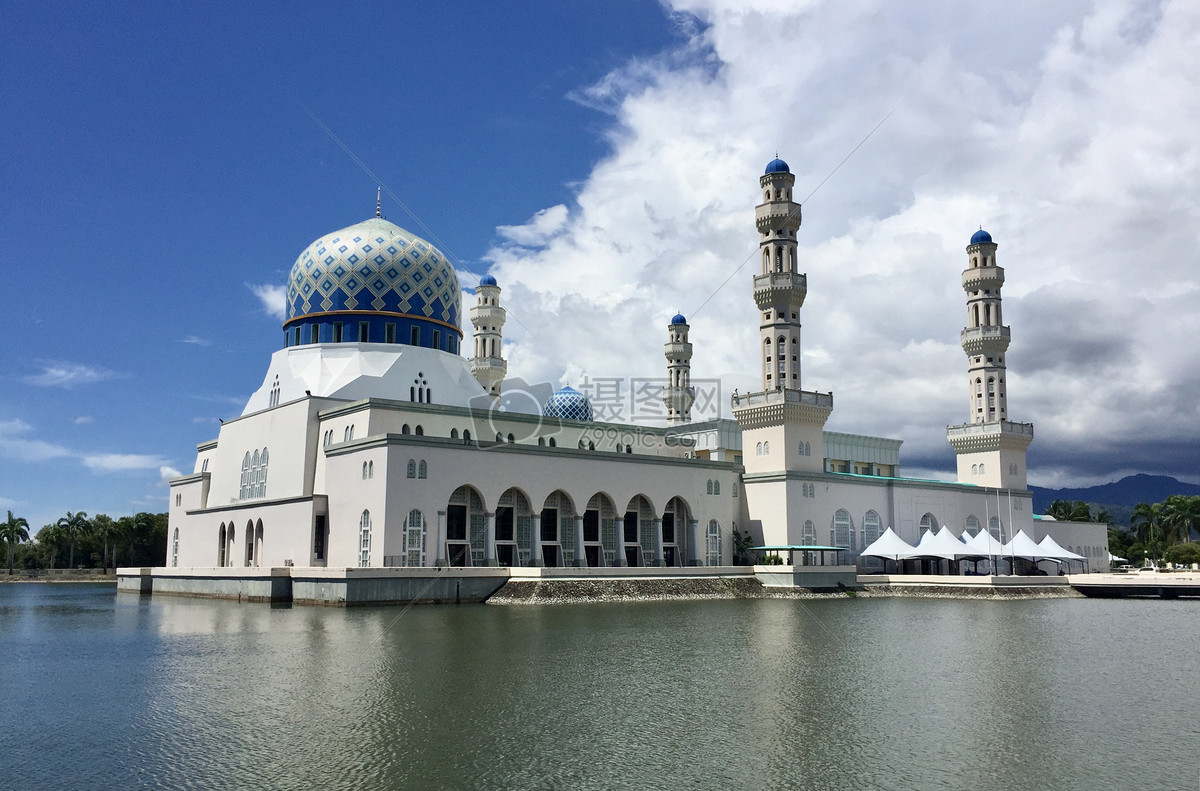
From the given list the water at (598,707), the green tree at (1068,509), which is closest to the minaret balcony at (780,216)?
the water at (598,707)

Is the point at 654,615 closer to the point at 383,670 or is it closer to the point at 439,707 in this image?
the point at 383,670

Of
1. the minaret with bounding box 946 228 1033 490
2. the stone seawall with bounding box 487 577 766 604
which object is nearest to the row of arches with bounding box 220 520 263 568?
the stone seawall with bounding box 487 577 766 604

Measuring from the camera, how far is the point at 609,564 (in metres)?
43.4

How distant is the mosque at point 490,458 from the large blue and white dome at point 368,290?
0.09m

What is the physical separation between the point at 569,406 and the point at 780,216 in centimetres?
1396

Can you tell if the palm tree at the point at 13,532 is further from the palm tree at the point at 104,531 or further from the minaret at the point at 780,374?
the minaret at the point at 780,374

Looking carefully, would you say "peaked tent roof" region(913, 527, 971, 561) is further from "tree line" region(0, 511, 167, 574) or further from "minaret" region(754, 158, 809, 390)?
"tree line" region(0, 511, 167, 574)

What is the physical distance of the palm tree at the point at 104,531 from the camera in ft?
237

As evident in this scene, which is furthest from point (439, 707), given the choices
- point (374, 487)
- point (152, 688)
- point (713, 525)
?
point (713, 525)

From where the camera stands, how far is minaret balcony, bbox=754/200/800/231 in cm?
4897

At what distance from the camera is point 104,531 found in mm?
73562

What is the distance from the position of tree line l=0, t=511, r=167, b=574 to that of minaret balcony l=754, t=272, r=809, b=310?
159ft

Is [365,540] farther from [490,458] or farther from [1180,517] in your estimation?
[1180,517]

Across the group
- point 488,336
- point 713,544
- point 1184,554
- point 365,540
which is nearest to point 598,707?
point 365,540
